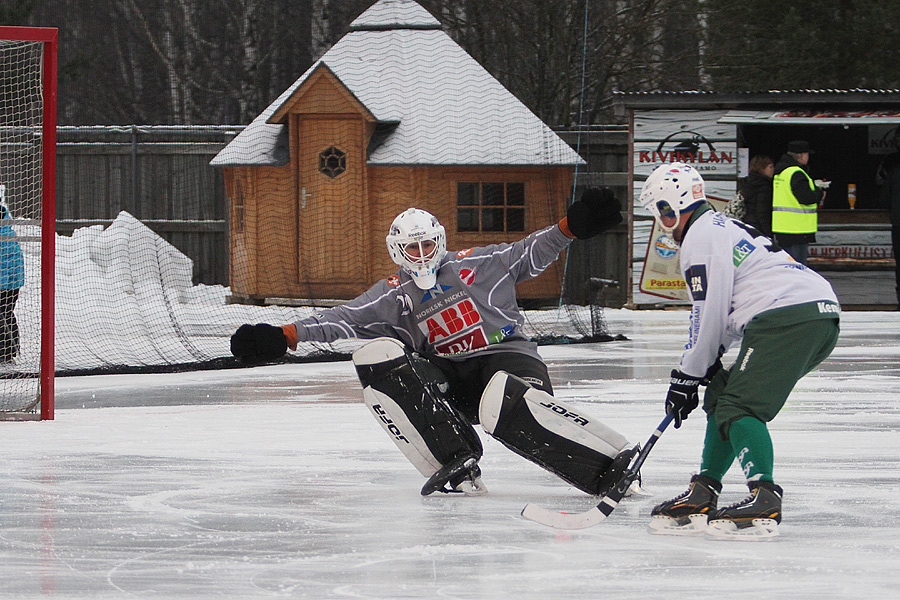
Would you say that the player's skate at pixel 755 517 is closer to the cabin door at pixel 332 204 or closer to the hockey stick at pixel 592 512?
the hockey stick at pixel 592 512

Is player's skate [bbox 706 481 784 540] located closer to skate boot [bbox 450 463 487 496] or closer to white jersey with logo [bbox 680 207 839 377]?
white jersey with logo [bbox 680 207 839 377]

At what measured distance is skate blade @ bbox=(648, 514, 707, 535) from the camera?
3.84 m

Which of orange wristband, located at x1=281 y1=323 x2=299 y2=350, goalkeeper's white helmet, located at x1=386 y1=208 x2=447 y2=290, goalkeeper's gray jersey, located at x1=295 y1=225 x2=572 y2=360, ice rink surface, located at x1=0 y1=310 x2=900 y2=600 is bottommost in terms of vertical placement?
ice rink surface, located at x1=0 y1=310 x2=900 y2=600

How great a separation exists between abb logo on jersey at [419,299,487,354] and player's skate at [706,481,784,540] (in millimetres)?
1189

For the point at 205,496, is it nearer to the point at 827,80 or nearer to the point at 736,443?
the point at 736,443

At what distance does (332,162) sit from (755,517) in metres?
9.63

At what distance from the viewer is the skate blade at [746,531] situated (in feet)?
12.3

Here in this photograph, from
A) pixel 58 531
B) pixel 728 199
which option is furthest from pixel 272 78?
pixel 58 531

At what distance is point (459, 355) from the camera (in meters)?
4.62

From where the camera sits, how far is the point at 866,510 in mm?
4195

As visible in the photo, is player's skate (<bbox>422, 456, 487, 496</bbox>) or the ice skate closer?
the ice skate

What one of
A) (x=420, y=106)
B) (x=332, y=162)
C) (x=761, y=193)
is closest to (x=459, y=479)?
(x=761, y=193)

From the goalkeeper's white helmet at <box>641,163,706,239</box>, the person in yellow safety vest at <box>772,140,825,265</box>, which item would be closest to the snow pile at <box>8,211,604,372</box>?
the person in yellow safety vest at <box>772,140,825,265</box>

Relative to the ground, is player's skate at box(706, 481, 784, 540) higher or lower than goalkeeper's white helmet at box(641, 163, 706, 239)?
lower
